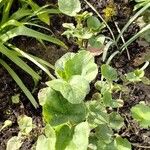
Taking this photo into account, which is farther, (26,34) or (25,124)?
(26,34)

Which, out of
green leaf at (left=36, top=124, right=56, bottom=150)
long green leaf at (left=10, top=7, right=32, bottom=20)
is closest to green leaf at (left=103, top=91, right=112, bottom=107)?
green leaf at (left=36, top=124, right=56, bottom=150)

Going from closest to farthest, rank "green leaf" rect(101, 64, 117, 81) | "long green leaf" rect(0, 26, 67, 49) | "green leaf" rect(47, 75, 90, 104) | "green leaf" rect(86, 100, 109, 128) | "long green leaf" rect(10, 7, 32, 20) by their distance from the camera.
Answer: "green leaf" rect(47, 75, 90, 104)
"green leaf" rect(86, 100, 109, 128)
"green leaf" rect(101, 64, 117, 81)
"long green leaf" rect(0, 26, 67, 49)
"long green leaf" rect(10, 7, 32, 20)

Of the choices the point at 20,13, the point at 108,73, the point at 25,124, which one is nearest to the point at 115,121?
the point at 108,73

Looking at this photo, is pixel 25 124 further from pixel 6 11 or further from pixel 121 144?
pixel 6 11

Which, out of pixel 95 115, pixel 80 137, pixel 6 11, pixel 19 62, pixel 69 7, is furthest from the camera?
pixel 6 11

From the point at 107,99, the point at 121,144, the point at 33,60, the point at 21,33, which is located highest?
the point at 21,33

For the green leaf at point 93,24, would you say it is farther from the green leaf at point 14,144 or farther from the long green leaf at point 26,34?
the green leaf at point 14,144

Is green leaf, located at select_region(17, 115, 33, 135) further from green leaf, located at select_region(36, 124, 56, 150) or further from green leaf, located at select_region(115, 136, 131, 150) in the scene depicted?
green leaf, located at select_region(115, 136, 131, 150)
